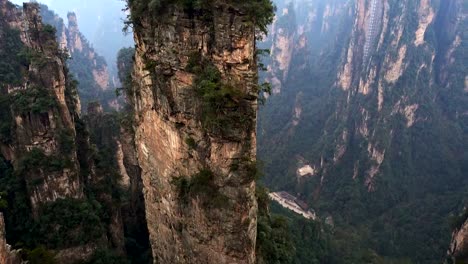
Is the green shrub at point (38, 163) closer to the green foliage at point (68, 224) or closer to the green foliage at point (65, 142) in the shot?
the green foliage at point (65, 142)

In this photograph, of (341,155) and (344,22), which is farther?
(344,22)

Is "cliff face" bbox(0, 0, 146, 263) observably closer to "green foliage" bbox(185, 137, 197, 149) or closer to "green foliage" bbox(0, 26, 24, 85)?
"green foliage" bbox(0, 26, 24, 85)

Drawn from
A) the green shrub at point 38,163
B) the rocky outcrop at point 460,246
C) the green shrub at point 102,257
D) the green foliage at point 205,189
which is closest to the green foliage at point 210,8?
the green foliage at point 205,189

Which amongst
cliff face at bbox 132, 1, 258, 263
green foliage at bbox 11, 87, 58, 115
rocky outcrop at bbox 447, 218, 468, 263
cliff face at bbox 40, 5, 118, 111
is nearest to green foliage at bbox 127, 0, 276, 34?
cliff face at bbox 132, 1, 258, 263

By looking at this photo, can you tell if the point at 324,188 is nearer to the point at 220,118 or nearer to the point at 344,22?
the point at 220,118

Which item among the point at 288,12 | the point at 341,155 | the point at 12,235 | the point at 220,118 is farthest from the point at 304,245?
the point at 288,12

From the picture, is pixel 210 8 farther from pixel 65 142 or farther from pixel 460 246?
pixel 460 246
